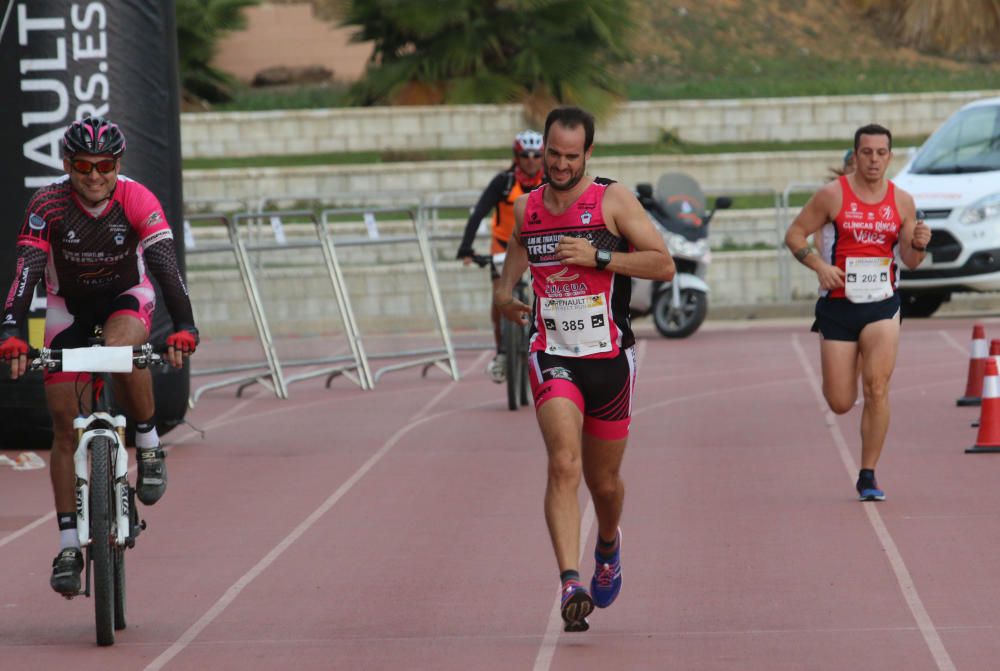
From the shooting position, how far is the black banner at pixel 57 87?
1329 cm

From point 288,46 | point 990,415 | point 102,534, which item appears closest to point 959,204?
point 990,415

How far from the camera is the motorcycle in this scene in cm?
2212

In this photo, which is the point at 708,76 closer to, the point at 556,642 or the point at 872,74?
the point at 872,74

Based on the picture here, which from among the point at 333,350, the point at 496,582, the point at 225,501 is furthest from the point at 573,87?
the point at 496,582

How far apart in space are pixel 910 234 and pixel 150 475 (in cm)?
465

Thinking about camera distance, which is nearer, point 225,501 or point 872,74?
point 225,501

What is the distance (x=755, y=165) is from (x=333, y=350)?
13328 mm

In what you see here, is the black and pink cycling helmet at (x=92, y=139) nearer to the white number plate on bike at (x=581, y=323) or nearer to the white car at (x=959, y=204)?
the white number plate on bike at (x=581, y=323)

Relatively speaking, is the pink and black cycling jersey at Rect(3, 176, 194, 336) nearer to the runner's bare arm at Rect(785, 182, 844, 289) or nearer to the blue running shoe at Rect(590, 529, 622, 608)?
the blue running shoe at Rect(590, 529, 622, 608)

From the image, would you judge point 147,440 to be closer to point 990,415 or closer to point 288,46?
point 990,415

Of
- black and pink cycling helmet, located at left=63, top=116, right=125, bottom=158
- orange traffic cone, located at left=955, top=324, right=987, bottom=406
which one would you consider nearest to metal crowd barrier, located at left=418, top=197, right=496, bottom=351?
orange traffic cone, located at left=955, top=324, right=987, bottom=406

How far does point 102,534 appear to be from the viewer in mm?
7535

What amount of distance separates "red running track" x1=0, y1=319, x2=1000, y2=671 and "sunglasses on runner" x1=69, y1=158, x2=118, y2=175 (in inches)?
73.3

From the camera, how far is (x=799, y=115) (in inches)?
1334
